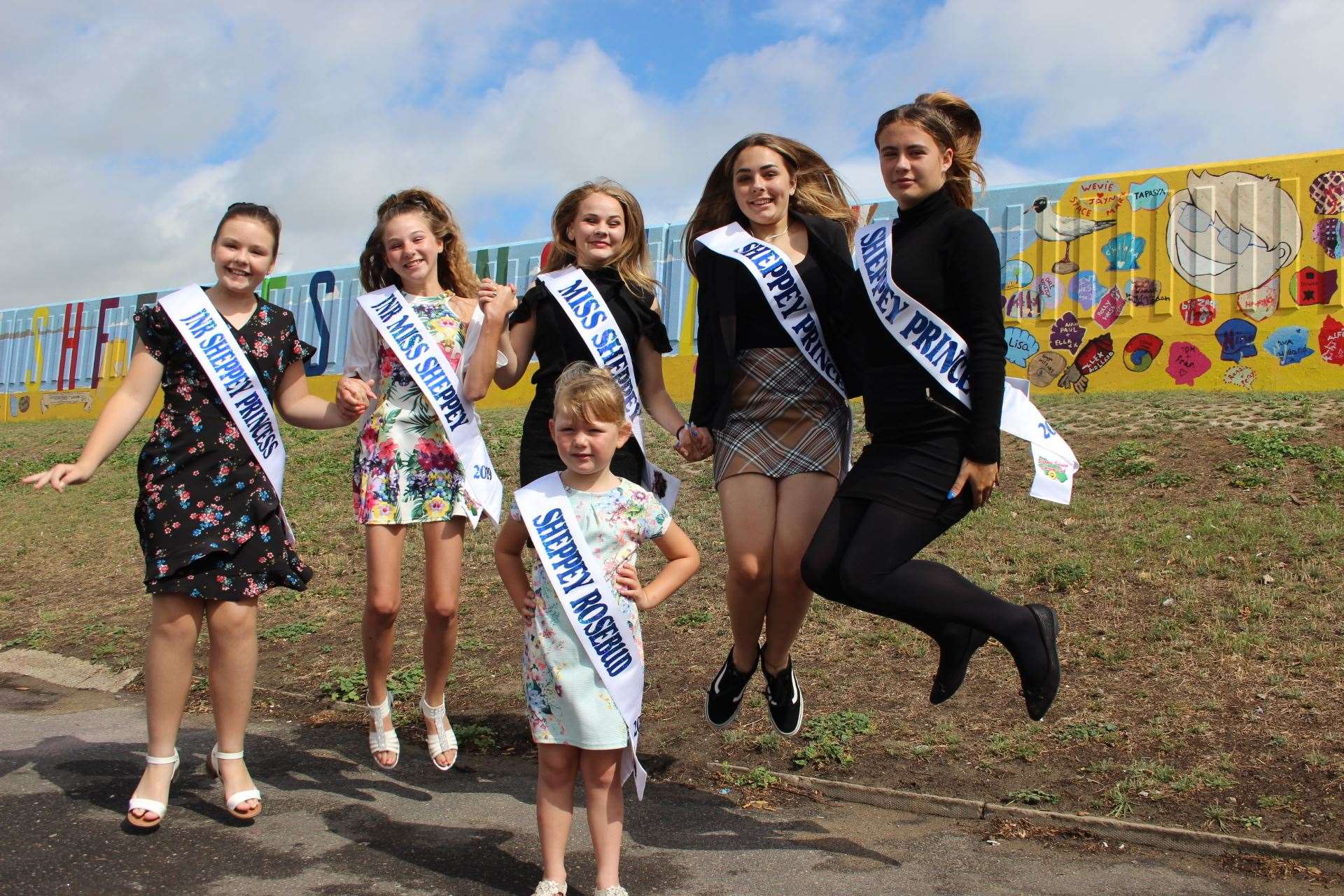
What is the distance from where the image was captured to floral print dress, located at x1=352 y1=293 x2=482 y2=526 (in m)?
4.22

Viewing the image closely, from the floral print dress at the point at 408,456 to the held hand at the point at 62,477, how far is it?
90 centimetres

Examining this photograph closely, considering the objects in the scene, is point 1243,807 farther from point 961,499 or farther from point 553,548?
point 553,548

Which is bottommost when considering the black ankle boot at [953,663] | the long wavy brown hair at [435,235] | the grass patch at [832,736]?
the grass patch at [832,736]

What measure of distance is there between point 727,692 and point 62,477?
222 centimetres

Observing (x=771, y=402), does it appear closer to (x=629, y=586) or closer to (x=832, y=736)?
(x=629, y=586)

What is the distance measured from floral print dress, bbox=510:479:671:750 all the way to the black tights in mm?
634

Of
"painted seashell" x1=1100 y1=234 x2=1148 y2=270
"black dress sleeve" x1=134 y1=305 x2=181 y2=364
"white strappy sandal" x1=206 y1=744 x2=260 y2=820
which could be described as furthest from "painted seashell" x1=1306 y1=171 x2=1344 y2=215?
"white strappy sandal" x1=206 y1=744 x2=260 y2=820

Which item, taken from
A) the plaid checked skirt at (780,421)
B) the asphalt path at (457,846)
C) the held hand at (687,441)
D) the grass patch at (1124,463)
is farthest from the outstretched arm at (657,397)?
the grass patch at (1124,463)

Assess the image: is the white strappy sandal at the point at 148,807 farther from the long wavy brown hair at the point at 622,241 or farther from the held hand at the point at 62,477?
the long wavy brown hair at the point at 622,241

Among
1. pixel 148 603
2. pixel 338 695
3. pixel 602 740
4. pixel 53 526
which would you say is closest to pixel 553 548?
pixel 602 740

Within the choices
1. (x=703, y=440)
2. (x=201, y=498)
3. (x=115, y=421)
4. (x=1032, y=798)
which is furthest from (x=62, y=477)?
(x=1032, y=798)

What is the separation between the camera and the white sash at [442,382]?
167 inches

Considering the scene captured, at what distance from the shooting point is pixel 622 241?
169 inches

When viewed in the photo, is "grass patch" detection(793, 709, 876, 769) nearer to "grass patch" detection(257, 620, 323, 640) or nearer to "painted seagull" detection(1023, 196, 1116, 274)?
"grass patch" detection(257, 620, 323, 640)
